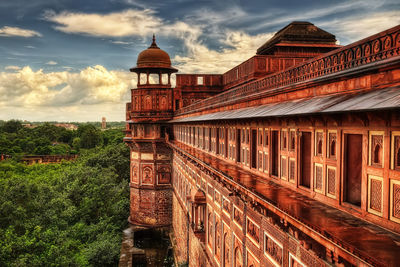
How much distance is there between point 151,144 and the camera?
30250 mm

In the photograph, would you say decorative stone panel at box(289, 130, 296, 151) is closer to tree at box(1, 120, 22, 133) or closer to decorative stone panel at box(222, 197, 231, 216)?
decorative stone panel at box(222, 197, 231, 216)

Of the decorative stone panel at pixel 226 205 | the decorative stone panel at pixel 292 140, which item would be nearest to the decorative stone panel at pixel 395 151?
the decorative stone panel at pixel 292 140

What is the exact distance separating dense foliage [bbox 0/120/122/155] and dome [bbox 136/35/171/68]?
54.0 meters

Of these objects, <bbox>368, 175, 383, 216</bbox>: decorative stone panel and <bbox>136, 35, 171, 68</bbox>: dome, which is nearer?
<bbox>368, 175, 383, 216</bbox>: decorative stone panel

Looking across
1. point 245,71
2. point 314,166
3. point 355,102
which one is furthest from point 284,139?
point 245,71

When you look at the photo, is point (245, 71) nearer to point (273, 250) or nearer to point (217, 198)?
point (217, 198)

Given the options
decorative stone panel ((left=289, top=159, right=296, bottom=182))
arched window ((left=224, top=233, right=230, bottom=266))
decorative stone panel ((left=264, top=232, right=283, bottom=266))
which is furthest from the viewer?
arched window ((left=224, top=233, right=230, bottom=266))

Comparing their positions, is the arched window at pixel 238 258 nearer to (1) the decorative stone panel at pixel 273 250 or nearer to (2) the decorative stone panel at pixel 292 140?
(1) the decorative stone panel at pixel 273 250

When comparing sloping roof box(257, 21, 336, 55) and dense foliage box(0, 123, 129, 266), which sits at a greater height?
sloping roof box(257, 21, 336, 55)

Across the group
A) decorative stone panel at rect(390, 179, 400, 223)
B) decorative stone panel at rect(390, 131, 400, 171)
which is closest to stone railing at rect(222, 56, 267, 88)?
decorative stone panel at rect(390, 131, 400, 171)

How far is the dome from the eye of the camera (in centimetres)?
3025

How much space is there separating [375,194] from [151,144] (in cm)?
2645

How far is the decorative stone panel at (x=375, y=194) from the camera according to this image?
4.50 m

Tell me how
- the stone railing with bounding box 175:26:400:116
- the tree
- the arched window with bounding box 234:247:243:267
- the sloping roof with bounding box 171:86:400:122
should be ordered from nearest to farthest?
the sloping roof with bounding box 171:86:400:122 < the stone railing with bounding box 175:26:400:116 < the arched window with bounding box 234:247:243:267 < the tree
